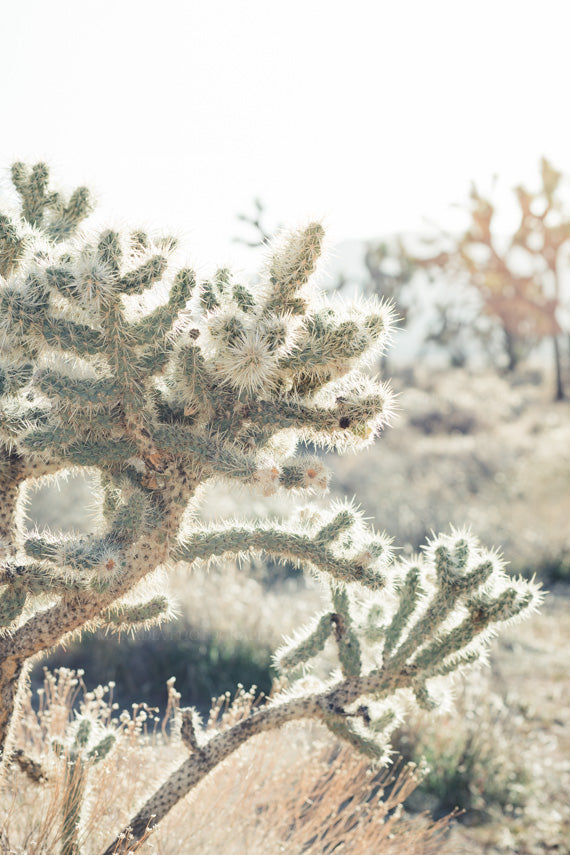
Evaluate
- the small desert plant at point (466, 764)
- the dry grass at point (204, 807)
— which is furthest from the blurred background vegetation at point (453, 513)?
the dry grass at point (204, 807)

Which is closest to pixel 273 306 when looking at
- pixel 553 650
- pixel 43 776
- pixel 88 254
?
pixel 88 254

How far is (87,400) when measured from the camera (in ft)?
6.98

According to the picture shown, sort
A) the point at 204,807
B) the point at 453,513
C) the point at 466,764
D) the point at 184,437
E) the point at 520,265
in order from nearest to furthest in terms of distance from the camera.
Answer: the point at 184,437
the point at 204,807
the point at 466,764
the point at 453,513
the point at 520,265

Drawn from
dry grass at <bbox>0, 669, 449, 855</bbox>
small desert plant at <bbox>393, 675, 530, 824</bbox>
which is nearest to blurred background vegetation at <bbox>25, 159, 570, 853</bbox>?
small desert plant at <bbox>393, 675, 530, 824</bbox>

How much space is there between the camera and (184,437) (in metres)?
2.32

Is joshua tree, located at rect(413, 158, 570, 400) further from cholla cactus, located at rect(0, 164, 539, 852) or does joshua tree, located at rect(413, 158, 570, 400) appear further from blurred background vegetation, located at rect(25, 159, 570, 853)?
cholla cactus, located at rect(0, 164, 539, 852)

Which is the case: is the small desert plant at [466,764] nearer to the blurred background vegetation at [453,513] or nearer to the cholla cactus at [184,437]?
the blurred background vegetation at [453,513]

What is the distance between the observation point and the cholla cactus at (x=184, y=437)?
83.7 inches

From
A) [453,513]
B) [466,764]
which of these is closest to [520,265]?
[453,513]

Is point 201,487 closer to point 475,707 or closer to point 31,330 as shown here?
point 31,330

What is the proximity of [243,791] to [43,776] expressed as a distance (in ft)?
3.33

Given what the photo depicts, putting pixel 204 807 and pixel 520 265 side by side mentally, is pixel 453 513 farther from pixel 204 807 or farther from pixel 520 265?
pixel 520 265

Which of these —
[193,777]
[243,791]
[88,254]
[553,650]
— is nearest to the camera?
[88,254]

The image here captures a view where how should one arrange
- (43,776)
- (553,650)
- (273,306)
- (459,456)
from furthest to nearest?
(459,456) → (553,650) → (43,776) → (273,306)
